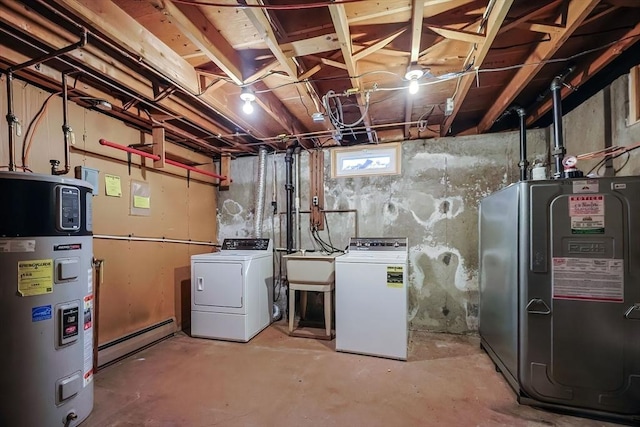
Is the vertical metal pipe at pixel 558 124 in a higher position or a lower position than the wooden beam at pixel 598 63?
lower

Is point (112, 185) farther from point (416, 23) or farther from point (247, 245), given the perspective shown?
point (416, 23)

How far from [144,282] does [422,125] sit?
349 cm

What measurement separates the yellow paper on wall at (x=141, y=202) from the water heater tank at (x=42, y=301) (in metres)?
1.19

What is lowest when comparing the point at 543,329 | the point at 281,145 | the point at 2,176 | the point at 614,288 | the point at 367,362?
the point at 367,362

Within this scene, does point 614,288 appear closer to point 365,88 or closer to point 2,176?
point 365,88

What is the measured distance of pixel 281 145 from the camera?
3.98 metres

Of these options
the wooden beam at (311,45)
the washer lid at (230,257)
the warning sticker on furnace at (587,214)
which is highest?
the wooden beam at (311,45)

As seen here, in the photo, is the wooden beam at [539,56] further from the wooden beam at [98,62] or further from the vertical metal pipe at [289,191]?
the wooden beam at [98,62]

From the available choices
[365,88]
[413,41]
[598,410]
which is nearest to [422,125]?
[365,88]

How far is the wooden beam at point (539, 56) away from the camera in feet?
4.95

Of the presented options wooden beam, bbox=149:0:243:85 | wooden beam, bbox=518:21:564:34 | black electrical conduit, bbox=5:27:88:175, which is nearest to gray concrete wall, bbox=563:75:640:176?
wooden beam, bbox=518:21:564:34

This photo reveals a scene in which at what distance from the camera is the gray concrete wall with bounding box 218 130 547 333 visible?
334 centimetres

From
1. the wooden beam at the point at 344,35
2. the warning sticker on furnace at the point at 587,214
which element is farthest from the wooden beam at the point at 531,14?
the warning sticker on furnace at the point at 587,214

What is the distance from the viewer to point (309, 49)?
1.89 meters
